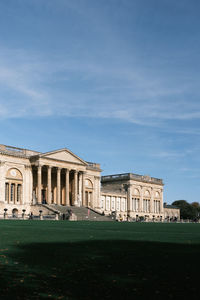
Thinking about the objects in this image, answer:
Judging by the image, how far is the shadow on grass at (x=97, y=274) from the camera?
7898mm

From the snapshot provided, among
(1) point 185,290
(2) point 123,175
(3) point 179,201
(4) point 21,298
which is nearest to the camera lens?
(4) point 21,298

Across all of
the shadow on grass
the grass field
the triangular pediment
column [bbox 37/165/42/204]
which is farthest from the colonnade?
the shadow on grass

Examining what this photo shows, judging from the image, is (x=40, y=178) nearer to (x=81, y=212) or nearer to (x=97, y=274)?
(x=81, y=212)

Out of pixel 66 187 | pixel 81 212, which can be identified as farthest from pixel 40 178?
pixel 81 212

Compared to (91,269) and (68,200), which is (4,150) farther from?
(91,269)

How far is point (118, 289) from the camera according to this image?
8227mm

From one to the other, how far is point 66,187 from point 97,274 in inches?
2852

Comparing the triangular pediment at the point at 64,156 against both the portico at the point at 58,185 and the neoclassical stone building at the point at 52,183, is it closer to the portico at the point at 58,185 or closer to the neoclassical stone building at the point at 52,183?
the neoclassical stone building at the point at 52,183

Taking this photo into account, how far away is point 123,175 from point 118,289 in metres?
103

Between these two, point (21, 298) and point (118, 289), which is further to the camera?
point (118, 289)

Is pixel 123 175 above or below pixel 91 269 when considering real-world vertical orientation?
above

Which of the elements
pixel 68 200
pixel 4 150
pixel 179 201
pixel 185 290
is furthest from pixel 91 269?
pixel 179 201

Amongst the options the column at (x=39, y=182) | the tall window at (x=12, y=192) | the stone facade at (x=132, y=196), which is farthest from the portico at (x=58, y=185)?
the stone facade at (x=132, y=196)

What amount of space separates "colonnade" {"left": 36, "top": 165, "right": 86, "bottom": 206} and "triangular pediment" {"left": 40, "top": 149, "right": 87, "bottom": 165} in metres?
2.18
